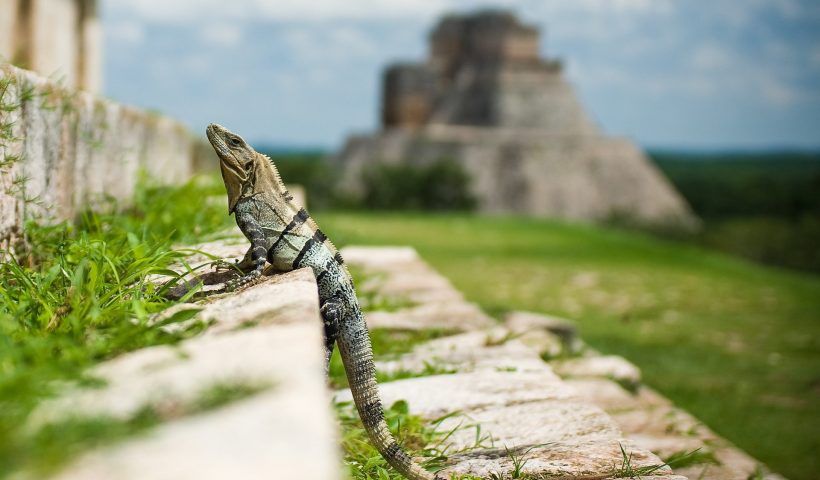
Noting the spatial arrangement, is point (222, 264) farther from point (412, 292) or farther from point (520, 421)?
point (412, 292)

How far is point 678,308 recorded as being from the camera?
10078mm

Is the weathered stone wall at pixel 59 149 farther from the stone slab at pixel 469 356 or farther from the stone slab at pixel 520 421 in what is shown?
the stone slab at pixel 469 356

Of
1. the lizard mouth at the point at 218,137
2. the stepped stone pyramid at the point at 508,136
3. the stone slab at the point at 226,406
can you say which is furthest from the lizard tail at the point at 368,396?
the stepped stone pyramid at the point at 508,136

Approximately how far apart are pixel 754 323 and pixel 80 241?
26.0 feet

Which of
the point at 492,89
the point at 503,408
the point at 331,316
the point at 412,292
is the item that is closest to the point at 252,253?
the point at 331,316

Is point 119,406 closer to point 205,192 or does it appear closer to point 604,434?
point 604,434

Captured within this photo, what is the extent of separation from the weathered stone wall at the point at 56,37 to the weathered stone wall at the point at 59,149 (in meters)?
1.78

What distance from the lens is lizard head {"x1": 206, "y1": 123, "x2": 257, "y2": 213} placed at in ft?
9.73

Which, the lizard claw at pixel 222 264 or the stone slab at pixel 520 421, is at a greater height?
the lizard claw at pixel 222 264

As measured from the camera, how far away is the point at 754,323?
938cm

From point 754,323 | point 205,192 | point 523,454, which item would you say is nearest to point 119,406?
point 523,454

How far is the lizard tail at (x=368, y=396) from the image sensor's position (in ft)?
8.43

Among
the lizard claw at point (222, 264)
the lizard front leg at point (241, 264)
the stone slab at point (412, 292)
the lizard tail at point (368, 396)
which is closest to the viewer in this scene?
the lizard tail at point (368, 396)

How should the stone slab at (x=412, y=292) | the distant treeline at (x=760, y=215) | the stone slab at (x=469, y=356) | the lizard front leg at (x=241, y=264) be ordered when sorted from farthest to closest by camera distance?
the distant treeline at (x=760, y=215) < the stone slab at (x=412, y=292) < the stone slab at (x=469, y=356) < the lizard front leg at (x=241, y=264)
